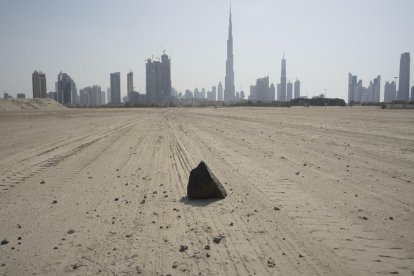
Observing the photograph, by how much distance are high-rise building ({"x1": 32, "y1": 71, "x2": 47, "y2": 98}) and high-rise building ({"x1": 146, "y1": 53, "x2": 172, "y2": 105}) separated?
4726 cm

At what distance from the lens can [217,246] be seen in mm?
4488

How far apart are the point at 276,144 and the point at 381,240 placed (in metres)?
9.97

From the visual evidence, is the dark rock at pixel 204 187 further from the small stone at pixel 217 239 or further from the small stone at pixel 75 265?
the small stone at pixel 75 265

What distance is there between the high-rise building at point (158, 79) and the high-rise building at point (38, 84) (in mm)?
47261

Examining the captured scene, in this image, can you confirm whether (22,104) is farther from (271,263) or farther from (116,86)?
(116,86)

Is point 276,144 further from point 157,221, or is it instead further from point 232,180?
point 157,221

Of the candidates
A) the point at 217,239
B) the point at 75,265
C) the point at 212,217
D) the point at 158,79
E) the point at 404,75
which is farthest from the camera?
the point at 158,79

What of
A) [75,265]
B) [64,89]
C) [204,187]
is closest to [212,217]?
[204,187]

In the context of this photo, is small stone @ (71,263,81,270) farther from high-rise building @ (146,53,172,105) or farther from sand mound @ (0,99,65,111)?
high-rise building @ (146,53,172,105)

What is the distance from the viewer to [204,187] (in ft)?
21.7

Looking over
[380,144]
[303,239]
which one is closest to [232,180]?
[303,239]

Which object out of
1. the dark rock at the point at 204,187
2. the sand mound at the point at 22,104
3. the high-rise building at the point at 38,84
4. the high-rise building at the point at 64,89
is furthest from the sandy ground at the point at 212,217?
the high-rise building at the point at 64,89

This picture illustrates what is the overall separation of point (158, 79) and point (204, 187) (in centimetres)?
17118

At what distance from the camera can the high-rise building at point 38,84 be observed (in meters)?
140
